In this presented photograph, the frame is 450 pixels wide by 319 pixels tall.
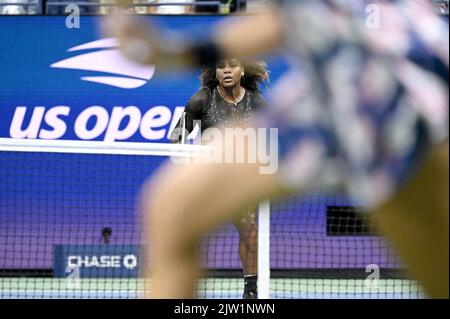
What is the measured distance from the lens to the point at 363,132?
177 cm

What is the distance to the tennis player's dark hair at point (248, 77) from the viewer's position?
26.6ft

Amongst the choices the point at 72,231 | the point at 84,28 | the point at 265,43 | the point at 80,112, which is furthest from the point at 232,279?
the point at 265,43

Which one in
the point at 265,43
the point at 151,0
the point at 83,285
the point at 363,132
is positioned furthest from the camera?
the point at 151,0

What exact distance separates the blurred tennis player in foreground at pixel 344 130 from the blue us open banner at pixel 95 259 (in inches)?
256

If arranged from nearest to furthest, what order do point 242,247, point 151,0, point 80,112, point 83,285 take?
point 242,247 → point 83,285 → point 80,112 → point 151,0

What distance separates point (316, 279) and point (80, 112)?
2.65 meters

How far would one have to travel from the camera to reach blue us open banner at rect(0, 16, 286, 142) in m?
8.70

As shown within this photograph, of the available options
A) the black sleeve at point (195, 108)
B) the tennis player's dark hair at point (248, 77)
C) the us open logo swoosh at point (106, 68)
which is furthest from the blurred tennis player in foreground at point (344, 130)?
the us open logo swoosh at point (106, 68)

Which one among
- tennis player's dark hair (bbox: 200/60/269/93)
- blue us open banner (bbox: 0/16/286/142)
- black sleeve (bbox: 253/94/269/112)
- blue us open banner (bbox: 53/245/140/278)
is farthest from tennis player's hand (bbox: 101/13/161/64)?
blue us open banner (bbox: 0/16/286/142)

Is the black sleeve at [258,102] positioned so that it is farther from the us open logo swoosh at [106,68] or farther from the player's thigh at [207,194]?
the player's thigh at [207,194]

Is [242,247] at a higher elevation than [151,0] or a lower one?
lower

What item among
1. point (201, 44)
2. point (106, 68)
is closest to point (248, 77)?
point (106, 68)

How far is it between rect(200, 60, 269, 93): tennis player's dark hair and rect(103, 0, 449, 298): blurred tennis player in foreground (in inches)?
242

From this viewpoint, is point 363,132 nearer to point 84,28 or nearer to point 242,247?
point 242,247
